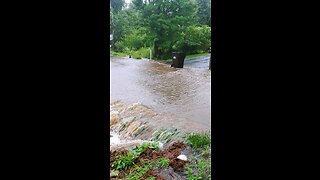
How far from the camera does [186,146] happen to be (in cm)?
381

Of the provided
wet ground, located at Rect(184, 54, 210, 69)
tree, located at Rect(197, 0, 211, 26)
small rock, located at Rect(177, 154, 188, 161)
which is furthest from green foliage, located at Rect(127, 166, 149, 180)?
tree, located at Rect(197, 0, 211, 26)

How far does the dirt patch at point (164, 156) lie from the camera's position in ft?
10.6

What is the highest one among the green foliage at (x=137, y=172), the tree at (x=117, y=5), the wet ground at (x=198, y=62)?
the tree at (x=117, y=5)

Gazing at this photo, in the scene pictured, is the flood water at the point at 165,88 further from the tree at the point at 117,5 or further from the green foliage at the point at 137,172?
the tree at the point at 117,5

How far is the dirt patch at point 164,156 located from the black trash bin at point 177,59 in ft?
15.7

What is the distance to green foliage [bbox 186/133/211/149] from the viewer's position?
3.71 meters

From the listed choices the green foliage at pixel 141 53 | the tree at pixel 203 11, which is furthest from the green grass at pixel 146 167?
the green foliage at pixel 141 53

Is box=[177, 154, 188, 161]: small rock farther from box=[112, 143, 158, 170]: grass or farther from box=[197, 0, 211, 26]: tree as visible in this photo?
box=[197, 0, 211, 26]: tree

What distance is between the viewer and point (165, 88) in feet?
20.7

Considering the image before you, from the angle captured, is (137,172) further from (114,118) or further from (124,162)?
(114,118)
